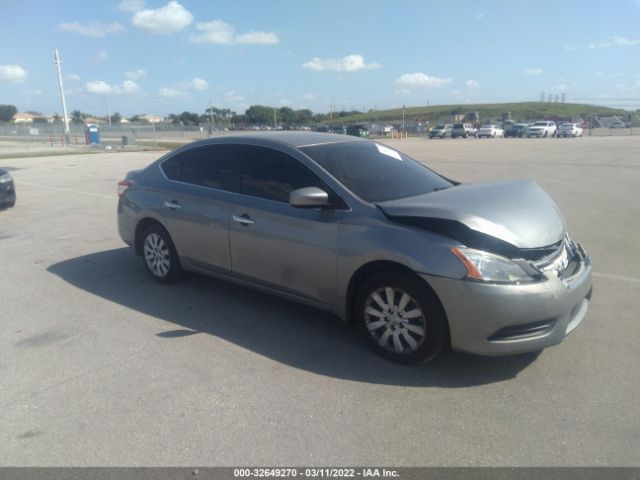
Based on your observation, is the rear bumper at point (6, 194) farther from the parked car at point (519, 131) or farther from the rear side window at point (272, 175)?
the parked car at point (519, 131)

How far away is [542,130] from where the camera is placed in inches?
2078

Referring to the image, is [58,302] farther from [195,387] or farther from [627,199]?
[627,199]

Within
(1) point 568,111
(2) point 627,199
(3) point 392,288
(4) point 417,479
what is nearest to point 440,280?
(3) point 392,288

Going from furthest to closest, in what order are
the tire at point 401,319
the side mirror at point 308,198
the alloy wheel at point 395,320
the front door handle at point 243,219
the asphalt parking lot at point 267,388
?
the front door handle at point 243,219
the side mirror at point 308,198
the alloy wheel at point 395,320
the tire at point 401,319
the asphalt parking lot at point 267,388

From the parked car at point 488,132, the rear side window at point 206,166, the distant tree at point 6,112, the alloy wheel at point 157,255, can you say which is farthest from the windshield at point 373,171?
the distant tree at point 6,112

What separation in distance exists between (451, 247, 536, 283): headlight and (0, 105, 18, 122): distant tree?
445 feet

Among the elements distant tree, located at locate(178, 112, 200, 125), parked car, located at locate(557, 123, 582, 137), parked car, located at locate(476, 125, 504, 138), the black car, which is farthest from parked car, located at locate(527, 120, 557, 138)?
distant tree, located at locate(178, 112, 200, 125)

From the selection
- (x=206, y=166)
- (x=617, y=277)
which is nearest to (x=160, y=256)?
(x=206, y=166)

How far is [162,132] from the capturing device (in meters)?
65.8

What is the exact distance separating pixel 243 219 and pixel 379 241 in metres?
1.49

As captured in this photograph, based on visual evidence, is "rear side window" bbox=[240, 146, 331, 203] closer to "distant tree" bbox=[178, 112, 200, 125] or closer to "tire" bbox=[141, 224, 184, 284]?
"tire" bbox=[141, 224, 184, 284]

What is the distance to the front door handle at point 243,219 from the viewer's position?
4.82m

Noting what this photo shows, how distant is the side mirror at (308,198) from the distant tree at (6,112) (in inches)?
5293

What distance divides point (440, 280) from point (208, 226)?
2.50 meters
